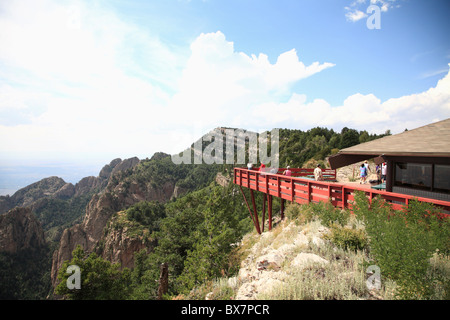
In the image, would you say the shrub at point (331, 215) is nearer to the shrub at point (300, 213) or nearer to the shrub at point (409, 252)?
the shrub at point (300, 213)

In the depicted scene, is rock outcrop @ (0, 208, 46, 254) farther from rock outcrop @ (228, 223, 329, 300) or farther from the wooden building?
the wooden building

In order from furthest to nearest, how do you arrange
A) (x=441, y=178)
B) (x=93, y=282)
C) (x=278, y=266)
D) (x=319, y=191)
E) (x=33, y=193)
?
(x=33, y=193), (x=93, y=282), (x=319, y=191), (x=441, y=178), (x=278, y=266)

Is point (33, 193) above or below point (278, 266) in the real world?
below

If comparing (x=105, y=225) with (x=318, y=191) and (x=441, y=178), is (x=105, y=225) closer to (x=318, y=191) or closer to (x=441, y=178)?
(x=318, y=191)

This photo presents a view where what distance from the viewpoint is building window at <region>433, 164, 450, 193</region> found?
7.13 metres

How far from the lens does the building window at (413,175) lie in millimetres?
7709

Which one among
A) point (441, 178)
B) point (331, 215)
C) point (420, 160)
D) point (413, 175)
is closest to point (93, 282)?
point (331, 215)

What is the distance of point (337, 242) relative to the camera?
20.1ft

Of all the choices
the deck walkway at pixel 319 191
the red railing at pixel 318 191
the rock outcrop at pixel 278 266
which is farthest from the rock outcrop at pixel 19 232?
the rock outcrop at pixel 278 266

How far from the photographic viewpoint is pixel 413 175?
8.20m

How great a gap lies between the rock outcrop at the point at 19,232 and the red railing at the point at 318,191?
362 feet

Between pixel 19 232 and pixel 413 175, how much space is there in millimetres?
121627

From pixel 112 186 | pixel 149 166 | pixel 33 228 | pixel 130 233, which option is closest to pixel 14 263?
pixel 33 228

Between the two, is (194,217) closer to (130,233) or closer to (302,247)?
(302,247)
